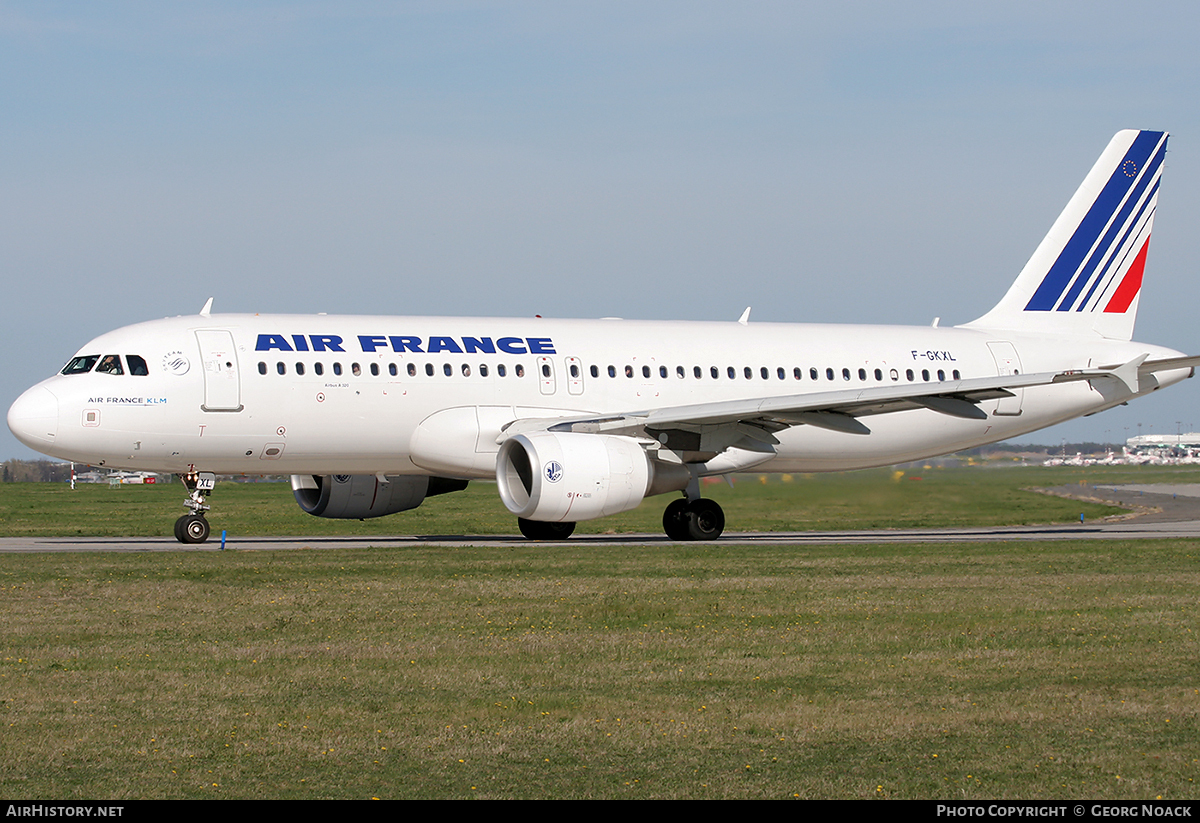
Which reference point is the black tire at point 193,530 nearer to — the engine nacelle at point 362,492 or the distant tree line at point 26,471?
the engine nacelle at point 362,492

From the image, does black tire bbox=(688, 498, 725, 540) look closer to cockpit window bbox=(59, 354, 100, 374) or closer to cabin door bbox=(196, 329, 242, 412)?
cabin door bbox=(196, 329, 242, 412)

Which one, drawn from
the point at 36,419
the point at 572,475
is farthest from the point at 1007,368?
the point at 36,419

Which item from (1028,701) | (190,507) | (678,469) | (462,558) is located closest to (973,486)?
(678,469)

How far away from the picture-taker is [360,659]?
11.5 metres

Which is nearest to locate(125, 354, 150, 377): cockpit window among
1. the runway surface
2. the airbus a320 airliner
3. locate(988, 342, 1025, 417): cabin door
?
the airbus a320 airliner

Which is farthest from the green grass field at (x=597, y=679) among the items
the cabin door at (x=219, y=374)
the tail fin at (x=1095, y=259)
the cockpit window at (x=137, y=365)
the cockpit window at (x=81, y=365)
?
the tail fin at (x=1095, y=259)

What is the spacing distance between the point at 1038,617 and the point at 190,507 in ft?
51.2

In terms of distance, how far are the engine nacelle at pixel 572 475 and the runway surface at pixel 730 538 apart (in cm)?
112

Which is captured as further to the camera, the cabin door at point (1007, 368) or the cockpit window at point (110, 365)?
the cabin door at point (1007, 368)

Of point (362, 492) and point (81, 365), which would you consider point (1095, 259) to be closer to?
point (362, 492)

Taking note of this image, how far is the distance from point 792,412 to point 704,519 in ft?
9.71

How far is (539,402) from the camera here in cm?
2605

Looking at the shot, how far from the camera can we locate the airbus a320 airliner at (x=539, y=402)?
77.4ft

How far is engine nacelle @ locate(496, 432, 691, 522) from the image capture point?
2272 cm
